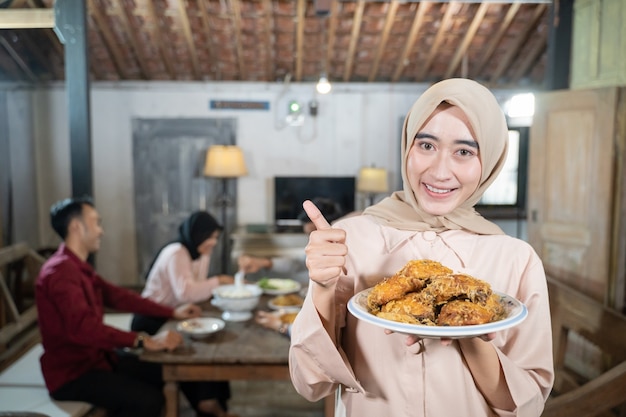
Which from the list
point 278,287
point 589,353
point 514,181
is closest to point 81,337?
point 278,287

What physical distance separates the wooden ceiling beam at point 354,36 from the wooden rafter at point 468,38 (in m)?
1.20

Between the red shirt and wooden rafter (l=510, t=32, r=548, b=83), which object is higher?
wooden rafter (l=510, t=32, r=548, b=83)

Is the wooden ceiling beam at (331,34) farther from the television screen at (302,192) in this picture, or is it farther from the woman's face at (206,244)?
the woman's face at (206,244)

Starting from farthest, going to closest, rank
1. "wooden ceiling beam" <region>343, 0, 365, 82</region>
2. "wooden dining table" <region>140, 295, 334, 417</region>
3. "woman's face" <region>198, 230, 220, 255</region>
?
"wooden ceiling beam" <region>343, 0, 365, 82</region> < "woman's face" <region>198, 230, 220, 255</region> < "wooden dining table" <region>140, 295, 334, 417</region>

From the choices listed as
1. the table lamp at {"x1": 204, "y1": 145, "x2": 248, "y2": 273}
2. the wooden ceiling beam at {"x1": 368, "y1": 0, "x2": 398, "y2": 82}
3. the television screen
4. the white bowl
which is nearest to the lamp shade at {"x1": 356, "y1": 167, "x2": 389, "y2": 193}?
the television screen

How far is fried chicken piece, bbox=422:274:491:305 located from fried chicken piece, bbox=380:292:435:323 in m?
0.02

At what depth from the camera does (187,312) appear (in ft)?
10.0

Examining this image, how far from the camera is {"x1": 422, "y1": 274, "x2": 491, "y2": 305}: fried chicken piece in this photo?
99 centimetres

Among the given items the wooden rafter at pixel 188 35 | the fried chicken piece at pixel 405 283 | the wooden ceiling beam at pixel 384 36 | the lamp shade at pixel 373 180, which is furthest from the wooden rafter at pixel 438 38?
the fried chicken piece at pixel 405 283

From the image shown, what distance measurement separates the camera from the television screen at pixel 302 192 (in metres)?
6.74

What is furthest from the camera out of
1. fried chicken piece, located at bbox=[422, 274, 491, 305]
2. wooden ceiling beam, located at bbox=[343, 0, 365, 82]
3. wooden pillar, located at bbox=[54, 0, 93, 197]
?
wooden ceiling beam, located at bbox=[343, 0, 365, 82]

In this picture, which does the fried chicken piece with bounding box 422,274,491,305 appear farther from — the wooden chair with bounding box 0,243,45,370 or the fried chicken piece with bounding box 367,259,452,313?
the wooden chair with bounding box 0,243,45,370

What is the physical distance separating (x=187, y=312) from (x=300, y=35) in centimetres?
375

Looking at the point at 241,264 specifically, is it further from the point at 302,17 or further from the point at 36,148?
the point at 36,148
